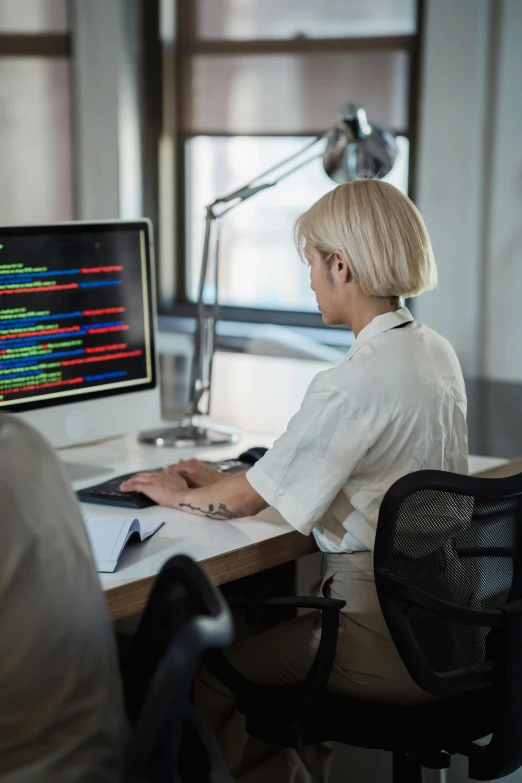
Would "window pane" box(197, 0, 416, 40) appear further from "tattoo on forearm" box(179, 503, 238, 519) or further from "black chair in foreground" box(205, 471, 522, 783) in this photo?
"black chair in foreground" box(205, 471, 522, 783)

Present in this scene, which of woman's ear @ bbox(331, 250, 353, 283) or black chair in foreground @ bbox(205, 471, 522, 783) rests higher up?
woman's ear @ bbox(331, 250, 353, 283)

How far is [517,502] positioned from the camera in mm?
1435

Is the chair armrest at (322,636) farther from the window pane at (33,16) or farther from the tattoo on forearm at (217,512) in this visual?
the window pane at (33,16)

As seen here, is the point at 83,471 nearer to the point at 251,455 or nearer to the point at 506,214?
the point at 251,455

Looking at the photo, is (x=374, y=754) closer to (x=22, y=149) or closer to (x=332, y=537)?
(x=332, y=537)

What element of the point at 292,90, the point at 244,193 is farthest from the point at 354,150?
the point at 292,90

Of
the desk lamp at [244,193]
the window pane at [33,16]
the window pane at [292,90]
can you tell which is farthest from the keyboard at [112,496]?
the window pane at [33,16]

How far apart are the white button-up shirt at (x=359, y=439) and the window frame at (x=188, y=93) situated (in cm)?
214

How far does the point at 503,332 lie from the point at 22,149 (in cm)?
220

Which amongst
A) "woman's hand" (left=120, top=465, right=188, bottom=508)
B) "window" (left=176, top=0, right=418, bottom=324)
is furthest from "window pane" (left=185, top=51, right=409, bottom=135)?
"woman's hand" (left=120, top=465, right=188, bottom=508)

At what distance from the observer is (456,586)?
1425 mm

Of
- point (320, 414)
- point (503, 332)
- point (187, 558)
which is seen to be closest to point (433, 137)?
point (503, 332)

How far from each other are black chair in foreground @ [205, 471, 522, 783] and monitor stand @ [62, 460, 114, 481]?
58 cm

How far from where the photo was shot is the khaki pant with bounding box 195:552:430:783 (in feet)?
4.90
